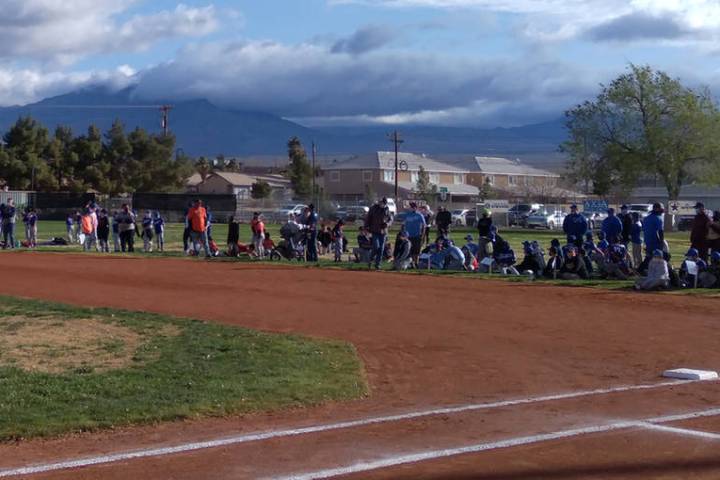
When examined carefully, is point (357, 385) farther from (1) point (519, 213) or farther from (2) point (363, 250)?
(1) point (519, 213)

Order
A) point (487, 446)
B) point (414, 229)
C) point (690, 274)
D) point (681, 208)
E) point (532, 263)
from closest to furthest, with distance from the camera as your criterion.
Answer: point (487, 446), point (690, 274), point (532, 263), point (414, 229), point (681, 208)

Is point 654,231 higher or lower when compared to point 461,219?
higher

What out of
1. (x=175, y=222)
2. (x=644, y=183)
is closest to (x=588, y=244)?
(x=175, y=222)

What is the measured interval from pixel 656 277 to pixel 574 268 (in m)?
2.49

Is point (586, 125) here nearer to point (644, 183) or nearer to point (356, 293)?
point (644, 183)

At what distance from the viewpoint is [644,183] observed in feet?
306

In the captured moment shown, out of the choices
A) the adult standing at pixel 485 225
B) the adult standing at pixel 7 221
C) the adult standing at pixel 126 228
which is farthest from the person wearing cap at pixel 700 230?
the adult standing at pixel 7 221

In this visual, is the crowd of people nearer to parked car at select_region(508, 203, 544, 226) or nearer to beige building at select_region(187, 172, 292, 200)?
parked car at select_region(508, 203, 544, 226)

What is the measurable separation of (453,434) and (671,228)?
176 feet

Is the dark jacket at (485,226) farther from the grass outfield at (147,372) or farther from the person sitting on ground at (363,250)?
Result: the grass outfield at (147,372)

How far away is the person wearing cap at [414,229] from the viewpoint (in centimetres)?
2464

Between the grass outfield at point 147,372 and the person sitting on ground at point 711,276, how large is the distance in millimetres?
9462

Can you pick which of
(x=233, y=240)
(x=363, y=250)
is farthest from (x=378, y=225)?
(x=233, y=240)

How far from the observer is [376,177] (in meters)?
111
